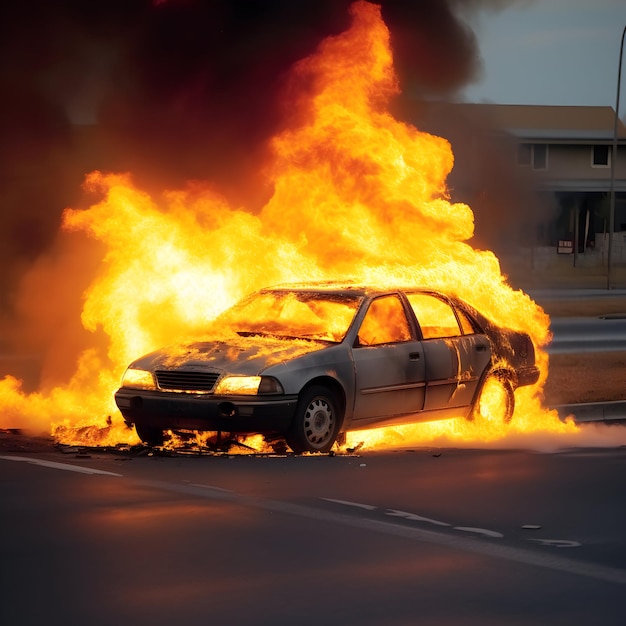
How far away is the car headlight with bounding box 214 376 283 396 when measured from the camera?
11656 mm

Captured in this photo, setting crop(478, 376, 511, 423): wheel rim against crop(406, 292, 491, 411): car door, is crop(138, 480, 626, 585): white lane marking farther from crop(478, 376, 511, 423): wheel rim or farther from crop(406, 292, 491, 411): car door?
crop(478, 376, 511, 423): wheel rim

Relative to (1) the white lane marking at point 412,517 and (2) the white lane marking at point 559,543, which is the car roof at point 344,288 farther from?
(2) the white lane marking at point 559,543

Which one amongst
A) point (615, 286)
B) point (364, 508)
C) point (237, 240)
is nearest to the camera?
point (364, 508)

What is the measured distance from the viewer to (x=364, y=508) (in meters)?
9.35

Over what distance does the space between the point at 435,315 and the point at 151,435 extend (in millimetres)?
2995

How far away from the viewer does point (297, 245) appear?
1484cm

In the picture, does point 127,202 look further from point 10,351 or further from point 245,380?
point 10,351

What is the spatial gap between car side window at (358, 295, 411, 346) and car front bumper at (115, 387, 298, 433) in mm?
1262

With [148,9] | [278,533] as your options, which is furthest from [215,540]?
[148,9]

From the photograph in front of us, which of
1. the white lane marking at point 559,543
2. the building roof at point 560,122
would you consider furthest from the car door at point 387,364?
the building roof at point 560,122

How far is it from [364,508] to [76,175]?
15.6m

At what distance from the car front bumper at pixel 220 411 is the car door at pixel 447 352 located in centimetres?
182

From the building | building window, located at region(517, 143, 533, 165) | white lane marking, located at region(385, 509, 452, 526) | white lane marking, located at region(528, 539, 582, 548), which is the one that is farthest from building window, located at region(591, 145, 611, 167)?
white lane marking, located at region(528, 539, 582, 548)

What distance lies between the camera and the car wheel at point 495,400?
13.8 m
